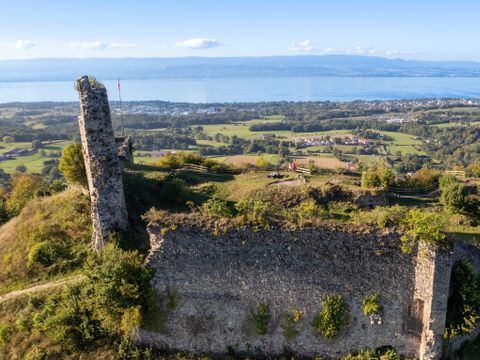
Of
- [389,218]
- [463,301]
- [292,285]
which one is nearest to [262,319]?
[292,285]

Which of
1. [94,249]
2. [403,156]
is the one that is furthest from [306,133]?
[94,249]

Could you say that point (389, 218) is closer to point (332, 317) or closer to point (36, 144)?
point (332, 317)

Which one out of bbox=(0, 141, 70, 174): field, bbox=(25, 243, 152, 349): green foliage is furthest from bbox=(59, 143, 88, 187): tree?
bbox=(0, 141, 70, 174): field

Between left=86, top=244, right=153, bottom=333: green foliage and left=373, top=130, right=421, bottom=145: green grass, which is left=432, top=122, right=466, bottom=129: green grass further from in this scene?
left=86, top=244, right=153, bottom=333: green foliage

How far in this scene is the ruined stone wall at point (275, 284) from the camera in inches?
476

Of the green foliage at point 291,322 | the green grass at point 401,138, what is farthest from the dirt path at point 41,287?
the green grass at point 401,138

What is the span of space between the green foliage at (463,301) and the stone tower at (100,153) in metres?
12.1

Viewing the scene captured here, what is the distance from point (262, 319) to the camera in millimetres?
12961

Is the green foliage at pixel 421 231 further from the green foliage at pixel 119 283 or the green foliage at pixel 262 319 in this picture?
the green foliage at pixel 119 283

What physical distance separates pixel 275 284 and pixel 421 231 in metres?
4.71

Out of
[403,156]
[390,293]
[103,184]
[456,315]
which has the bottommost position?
[403,156]

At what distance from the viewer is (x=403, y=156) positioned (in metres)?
63.2

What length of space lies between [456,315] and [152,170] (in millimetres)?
16721

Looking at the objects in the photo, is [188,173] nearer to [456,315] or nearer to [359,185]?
[359,185]
